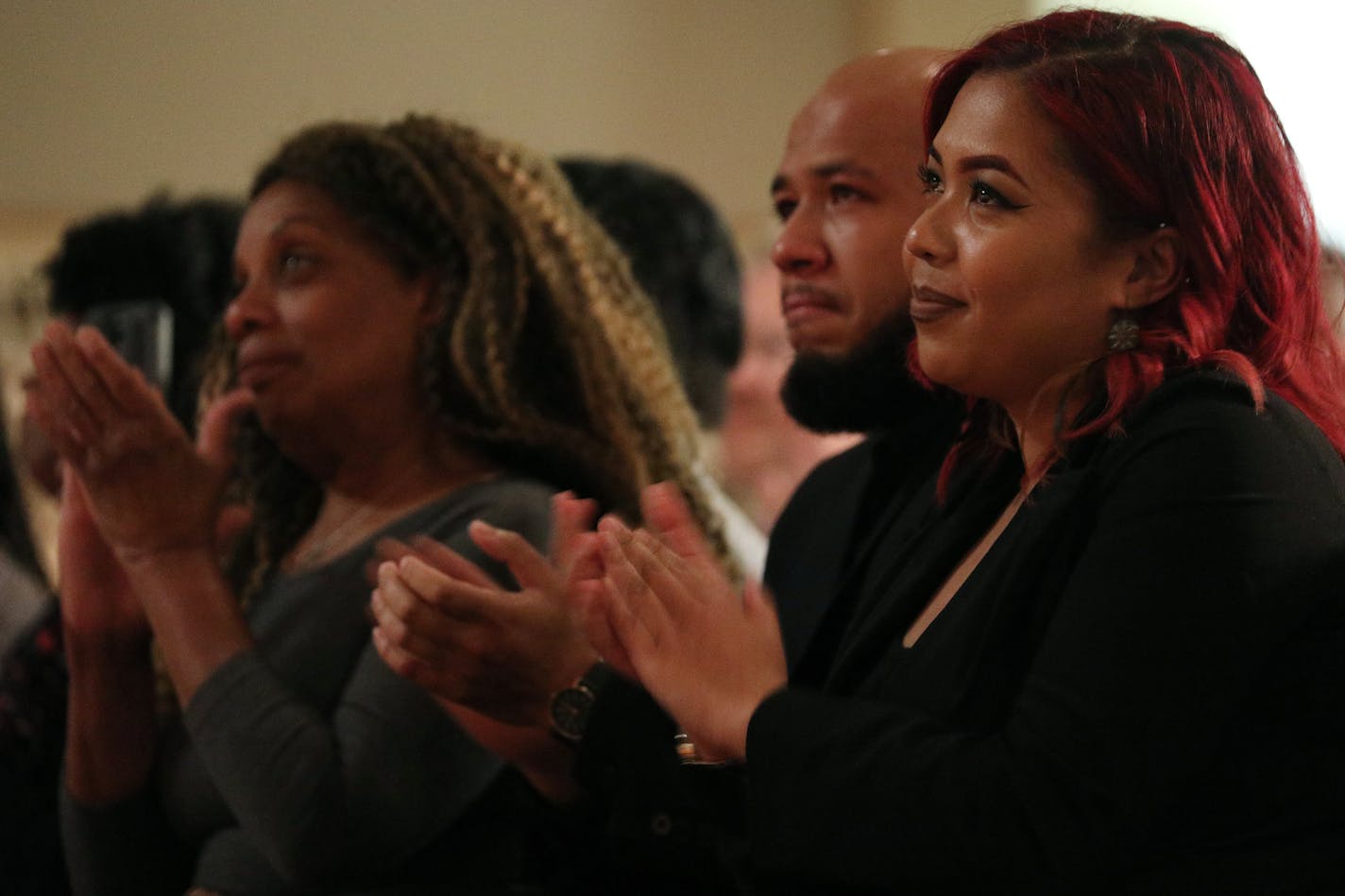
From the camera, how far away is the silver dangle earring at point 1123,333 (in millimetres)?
951

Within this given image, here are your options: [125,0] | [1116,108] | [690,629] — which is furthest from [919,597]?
[125,0]

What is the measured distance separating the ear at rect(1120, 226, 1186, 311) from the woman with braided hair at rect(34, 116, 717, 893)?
2.18ft

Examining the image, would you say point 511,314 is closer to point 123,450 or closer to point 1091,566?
point 123,450

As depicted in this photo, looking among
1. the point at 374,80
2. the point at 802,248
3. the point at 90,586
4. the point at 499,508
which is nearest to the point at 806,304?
the point at 802,248

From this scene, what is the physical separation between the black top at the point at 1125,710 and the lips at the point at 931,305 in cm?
12

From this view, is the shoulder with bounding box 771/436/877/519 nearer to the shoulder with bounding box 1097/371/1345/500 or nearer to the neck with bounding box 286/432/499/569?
the neck with bounding box 286/432/499/569

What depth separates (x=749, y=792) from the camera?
94 cm

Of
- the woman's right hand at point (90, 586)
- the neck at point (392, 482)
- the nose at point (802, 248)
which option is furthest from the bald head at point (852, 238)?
the woman's right hand at point (90, 586)

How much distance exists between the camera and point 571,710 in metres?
1.29

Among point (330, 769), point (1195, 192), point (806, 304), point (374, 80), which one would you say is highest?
point (1195, 192)

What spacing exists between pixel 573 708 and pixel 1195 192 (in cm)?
64

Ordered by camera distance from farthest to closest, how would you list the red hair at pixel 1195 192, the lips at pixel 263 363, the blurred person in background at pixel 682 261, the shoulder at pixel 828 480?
the blurred person in background at pixel 682 261
the lips at pixel 263 363
the shoulder at pixel 828 480
the red hair at pixel 1195 192

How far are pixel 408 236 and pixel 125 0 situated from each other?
2.34m

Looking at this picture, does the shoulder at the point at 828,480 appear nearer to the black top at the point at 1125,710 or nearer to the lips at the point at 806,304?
the lips at the point at 806,304
